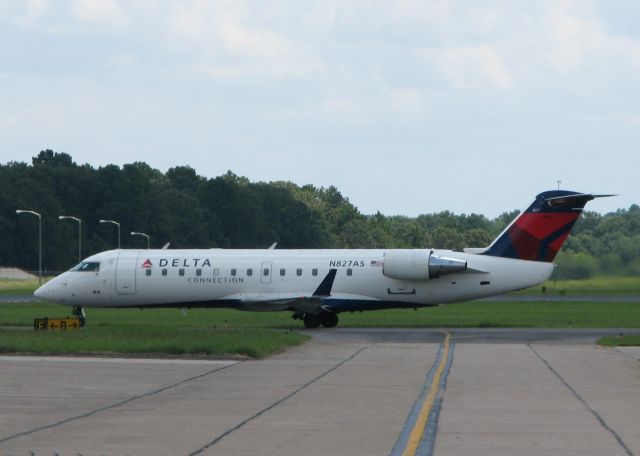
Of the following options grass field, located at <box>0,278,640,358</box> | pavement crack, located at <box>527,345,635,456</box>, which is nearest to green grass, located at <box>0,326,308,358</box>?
grass field, located at <box>0,278,640,358</box>

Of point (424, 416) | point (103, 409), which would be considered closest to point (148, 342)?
point (103, 409)

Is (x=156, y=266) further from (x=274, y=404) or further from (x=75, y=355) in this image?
(x=274, y=404)

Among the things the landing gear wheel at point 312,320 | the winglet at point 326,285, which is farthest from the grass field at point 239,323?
the winglet at point 326,285

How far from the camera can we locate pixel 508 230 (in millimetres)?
48500

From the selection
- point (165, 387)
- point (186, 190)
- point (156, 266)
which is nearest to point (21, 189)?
point (186, 190)

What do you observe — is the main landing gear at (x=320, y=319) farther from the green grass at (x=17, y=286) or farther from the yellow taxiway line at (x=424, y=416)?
Answer: the green grass at (x=17, y=286)

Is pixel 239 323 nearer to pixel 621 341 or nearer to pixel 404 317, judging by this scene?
pixel 404 317

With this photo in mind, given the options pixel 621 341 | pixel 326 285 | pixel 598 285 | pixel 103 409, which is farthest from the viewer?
pixel 598 285

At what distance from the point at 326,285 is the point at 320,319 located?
5.05 ft

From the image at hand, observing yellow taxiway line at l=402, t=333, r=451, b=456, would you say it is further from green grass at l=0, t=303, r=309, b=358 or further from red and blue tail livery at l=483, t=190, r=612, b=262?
red and blue tail livery at l=483, t=190, r=612, b=262

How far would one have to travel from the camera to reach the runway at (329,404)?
15227 mm

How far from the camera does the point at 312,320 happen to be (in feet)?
159

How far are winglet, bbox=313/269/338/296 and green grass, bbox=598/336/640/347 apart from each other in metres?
12.4

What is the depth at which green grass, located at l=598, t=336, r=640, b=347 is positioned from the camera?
3653 cm
